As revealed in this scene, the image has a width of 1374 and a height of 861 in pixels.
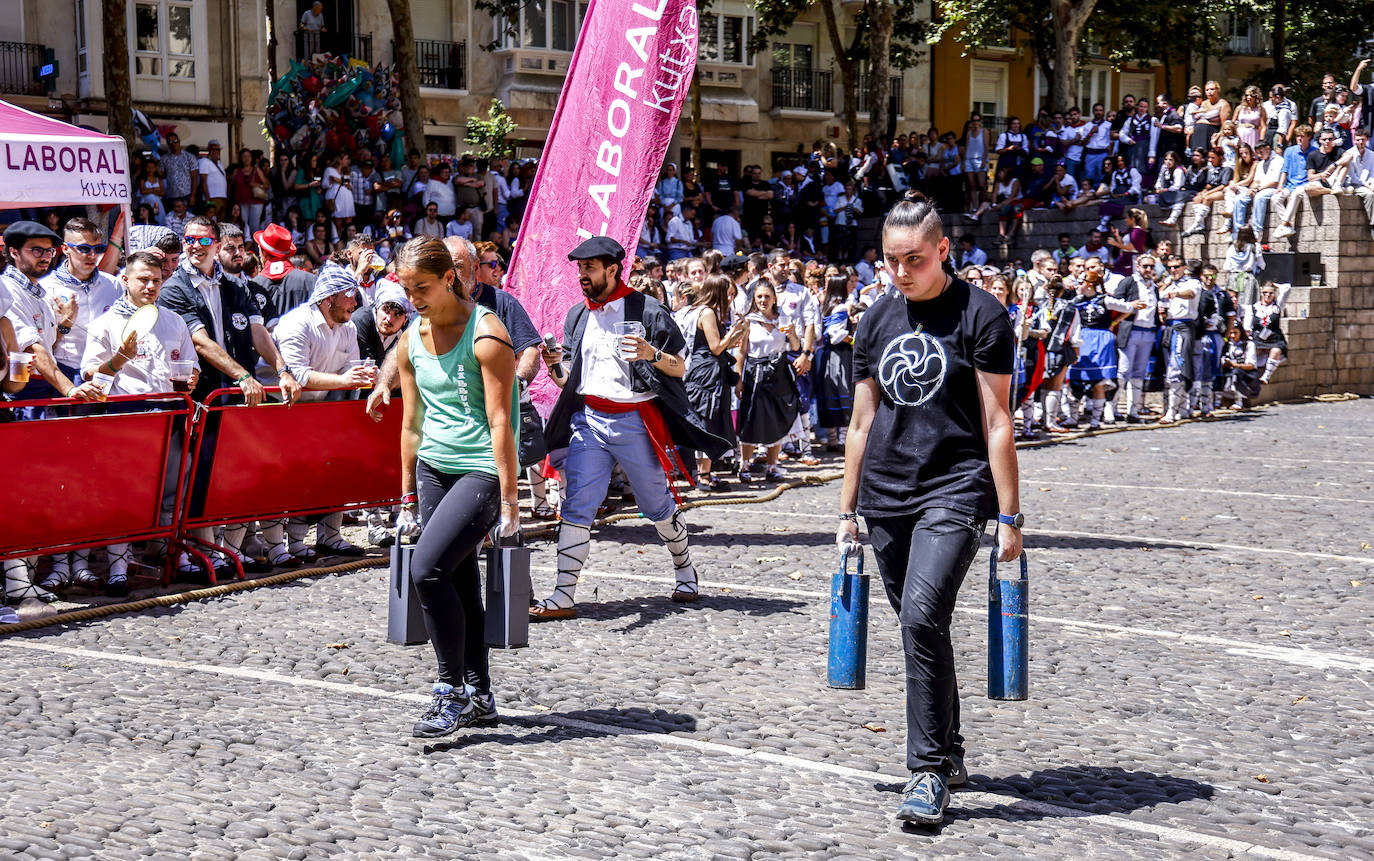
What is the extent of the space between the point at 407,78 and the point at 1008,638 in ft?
74.0

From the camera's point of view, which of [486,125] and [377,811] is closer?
[377,811]

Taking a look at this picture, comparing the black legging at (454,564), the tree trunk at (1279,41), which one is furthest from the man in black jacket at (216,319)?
the tree trunk at (1279,41)

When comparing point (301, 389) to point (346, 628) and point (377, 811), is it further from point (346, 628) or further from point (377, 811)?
point (377, 811)

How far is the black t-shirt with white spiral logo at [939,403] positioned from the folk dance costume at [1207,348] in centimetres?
1630

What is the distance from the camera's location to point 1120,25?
42969mm

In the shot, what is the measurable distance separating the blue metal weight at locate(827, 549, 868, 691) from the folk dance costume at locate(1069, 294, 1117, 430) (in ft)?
48.1

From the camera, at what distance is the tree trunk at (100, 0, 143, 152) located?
22.8 meters

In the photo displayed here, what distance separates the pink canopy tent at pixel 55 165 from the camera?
1060cm

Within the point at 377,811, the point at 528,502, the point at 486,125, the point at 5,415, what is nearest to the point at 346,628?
the point at 5,415

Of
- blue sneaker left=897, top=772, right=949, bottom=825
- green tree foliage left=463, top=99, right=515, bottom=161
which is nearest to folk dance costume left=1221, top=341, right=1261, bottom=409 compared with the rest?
green tree foliage left=463, top=99, right=515, bottom=161

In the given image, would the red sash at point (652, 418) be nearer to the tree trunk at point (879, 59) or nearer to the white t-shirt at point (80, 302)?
the white t-shirt at point (80, 302)

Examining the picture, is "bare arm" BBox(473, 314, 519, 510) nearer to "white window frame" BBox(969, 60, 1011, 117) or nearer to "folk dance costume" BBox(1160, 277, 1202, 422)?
"folk dance costume" BBox(1160, 277, 1202, 422)

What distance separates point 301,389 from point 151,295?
1039mm

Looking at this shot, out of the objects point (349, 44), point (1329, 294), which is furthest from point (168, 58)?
point (1329, 294)
